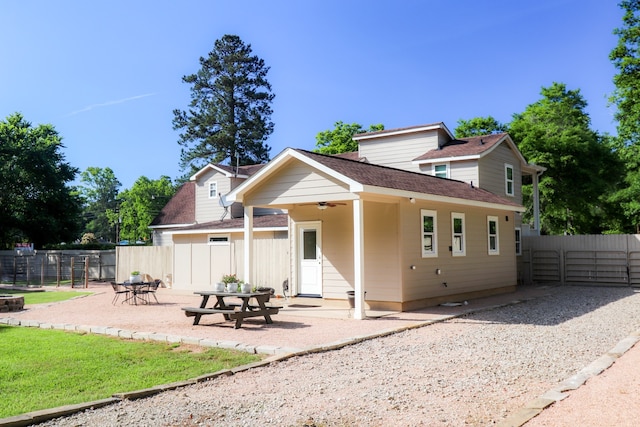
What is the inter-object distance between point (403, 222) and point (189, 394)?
333 inches

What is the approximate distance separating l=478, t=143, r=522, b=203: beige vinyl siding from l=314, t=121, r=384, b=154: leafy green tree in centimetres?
2180

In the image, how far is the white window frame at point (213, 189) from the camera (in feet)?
99.9

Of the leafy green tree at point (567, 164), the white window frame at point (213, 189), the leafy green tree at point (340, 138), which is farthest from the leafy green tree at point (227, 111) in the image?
the leafy green tree at point (567, 164)

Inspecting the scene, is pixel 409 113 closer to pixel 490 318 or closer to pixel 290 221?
pixel 290 221

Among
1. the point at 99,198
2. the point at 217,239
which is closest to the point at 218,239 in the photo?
the point at 217,239

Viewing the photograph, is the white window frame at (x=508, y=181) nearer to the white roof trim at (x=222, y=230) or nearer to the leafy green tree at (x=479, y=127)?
the white roof trim at (x=222, y=230)

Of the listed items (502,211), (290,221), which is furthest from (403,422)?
(502,211)

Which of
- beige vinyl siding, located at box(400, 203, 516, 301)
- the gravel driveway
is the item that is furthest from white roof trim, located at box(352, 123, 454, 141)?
the gravel driveway

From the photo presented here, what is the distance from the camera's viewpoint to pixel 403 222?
44.5 feet

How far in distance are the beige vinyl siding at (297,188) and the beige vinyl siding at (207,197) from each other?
52.1 feet

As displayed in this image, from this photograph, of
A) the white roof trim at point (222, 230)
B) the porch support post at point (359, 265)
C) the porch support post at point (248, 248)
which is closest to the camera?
the porch support post at point (359, 265)

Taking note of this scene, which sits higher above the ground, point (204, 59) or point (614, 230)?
point (204, 59)

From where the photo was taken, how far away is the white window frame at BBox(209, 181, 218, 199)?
3045 cm

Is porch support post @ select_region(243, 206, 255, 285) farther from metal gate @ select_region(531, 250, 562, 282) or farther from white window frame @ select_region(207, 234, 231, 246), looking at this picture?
metal gate @ select_region(531, 250, 562, 282)
